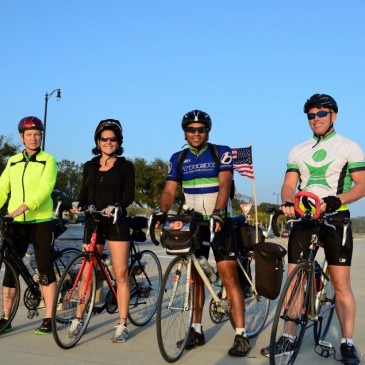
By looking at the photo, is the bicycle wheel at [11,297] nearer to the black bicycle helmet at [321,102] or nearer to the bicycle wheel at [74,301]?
the bicycle wheel at [74,301]

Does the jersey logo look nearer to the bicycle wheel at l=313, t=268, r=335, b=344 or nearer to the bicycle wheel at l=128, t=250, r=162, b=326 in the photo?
the bicycle wheel at l=313, t=268, r=335, b=344

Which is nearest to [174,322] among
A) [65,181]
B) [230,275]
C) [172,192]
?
[230,275]

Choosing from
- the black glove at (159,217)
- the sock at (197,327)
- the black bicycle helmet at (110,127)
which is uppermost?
the black bicycle helmet at (110,127)

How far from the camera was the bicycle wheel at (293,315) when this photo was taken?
171 inches

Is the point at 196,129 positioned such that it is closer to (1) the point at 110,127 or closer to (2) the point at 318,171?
(1) the point at 110,127

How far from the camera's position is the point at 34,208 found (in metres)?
5.55

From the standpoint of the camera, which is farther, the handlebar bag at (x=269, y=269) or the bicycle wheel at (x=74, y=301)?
the bicycle wheel at (x=74, y=301)

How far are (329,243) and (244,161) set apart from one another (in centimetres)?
1560

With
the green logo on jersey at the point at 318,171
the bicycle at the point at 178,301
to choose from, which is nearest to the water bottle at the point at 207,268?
the bicycle at the point at 178,301

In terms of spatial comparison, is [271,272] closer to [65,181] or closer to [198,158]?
[198,158]

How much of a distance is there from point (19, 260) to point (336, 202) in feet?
10.4

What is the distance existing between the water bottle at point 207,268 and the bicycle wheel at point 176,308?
18 centimetres

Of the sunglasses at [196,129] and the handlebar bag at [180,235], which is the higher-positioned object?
the sunglasses at [196,129]

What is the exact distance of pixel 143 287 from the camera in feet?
21.8
